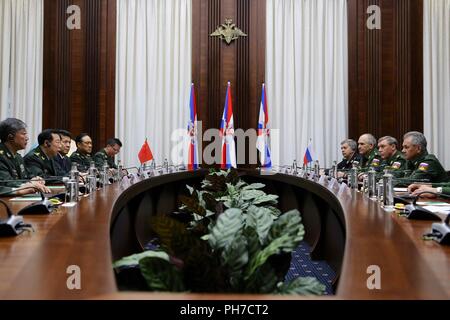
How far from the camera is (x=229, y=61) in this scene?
755cm

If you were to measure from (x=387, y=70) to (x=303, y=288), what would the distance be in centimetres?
681

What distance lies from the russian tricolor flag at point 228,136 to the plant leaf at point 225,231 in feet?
18.3

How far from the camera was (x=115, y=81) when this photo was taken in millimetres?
7633

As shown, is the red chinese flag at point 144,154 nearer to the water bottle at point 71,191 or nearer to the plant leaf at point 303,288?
the water bottle at point 71,191

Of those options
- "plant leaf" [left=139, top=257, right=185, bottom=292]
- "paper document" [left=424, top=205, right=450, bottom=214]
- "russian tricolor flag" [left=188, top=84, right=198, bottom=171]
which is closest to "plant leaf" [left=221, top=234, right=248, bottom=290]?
"plant leaf" [left=139, top=257, right=185, bottom=292]

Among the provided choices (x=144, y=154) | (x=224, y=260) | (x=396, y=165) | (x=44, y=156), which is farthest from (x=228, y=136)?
(x=224, y=260)

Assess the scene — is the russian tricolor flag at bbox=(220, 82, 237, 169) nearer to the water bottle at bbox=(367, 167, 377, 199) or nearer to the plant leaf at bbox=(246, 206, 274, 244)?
the water bottle at bbox=(367, 167, 377, 199)

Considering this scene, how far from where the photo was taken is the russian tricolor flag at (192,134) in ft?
22.9

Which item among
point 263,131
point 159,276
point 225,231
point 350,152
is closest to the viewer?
point 159,276

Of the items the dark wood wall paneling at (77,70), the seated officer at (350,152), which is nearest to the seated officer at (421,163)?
the seated officer at (350,152)

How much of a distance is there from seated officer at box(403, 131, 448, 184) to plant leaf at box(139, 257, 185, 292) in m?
3.16

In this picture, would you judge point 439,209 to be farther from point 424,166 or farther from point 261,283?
point 261,283
